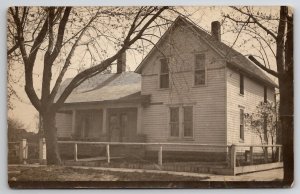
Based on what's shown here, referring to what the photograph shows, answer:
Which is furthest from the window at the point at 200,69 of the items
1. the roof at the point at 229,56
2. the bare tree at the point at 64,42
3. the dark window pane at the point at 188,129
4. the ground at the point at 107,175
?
the ground at the point at 107,175

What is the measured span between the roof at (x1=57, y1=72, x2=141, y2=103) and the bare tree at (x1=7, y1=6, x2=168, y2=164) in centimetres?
5

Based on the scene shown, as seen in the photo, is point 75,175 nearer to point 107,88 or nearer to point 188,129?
point 107,88

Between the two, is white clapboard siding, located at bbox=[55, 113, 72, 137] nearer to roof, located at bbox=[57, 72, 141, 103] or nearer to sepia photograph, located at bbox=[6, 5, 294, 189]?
sepia photograph, located at bbox=[6, 5, 294, 189]

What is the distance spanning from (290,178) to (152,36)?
5.51ft

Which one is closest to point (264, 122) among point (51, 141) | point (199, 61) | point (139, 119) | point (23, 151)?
point (199, 61)

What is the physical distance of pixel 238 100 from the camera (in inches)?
201

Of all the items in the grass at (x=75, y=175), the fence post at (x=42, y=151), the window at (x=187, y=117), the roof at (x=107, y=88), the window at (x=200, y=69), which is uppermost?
the window at (x=200, y=69)

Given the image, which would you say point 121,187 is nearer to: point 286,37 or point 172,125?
point 172,125

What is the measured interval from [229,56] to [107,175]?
1.46 meters

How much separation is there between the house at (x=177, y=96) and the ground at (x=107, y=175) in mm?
244

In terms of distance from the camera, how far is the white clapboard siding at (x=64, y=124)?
5.15 m

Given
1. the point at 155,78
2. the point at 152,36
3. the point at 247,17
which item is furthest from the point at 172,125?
the point at 247,17

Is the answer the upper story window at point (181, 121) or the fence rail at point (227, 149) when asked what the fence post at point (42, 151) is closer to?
the fence rail at point (227, 149)
